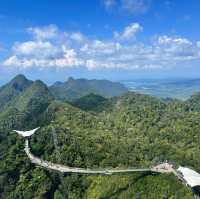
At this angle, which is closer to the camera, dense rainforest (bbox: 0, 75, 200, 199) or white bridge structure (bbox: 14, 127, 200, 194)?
white bridge structure (bbox: 14, 127, 200, 194)

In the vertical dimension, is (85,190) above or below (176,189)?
below

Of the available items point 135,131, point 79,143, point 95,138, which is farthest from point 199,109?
point 79,143

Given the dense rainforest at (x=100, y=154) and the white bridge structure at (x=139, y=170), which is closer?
the white bridge structure at (x=139, y=170)

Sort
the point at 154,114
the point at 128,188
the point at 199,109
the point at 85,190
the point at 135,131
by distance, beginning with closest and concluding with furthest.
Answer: the point at 128,188 < the point at 85,190 < the point at 135,131 < the point at 154,114 < the point at 199,109

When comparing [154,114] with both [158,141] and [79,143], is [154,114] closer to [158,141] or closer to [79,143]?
[158,141]

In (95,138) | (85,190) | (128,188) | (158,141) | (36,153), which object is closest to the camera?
(128,188)

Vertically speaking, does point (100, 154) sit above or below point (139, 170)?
below

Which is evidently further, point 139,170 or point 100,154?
point 100,154

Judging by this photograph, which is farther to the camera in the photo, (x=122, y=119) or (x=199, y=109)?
(x=199, y=109)

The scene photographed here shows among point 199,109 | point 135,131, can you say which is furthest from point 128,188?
point 199,109
